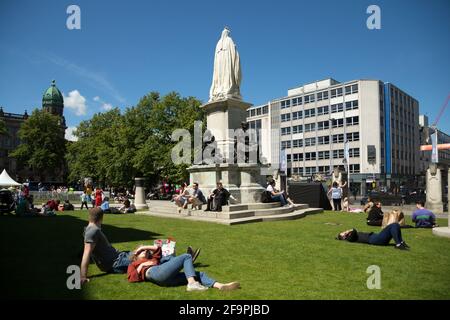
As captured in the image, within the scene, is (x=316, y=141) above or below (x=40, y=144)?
above

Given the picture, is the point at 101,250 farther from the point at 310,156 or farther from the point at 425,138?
the point at 425,138

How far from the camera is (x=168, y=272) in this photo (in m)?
5.25

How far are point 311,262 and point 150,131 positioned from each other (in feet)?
121

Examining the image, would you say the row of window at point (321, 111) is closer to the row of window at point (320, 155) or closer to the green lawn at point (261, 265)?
the row of window at point (320, 155)

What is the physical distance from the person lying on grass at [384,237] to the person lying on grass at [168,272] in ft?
17.4

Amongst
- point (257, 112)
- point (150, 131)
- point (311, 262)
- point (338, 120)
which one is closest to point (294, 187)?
point (311, 262)

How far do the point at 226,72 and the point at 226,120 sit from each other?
2.96 m

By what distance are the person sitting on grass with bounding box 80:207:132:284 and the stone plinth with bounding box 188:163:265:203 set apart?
10.4 meters

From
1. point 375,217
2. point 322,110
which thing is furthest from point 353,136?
point 375,217

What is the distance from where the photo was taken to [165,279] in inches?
207

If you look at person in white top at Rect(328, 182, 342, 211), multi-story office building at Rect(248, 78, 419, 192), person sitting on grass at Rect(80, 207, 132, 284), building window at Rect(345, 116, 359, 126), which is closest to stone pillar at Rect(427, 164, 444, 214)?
person in white top at Rect(328, 182, 342, 211)

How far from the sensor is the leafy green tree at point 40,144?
66.8m

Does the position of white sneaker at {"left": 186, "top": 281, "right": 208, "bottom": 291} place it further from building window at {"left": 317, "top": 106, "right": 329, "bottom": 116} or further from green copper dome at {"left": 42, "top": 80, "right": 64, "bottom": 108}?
green copper dome at {"left": 42, "top": 80, "right": 64, "bottom": 108}
